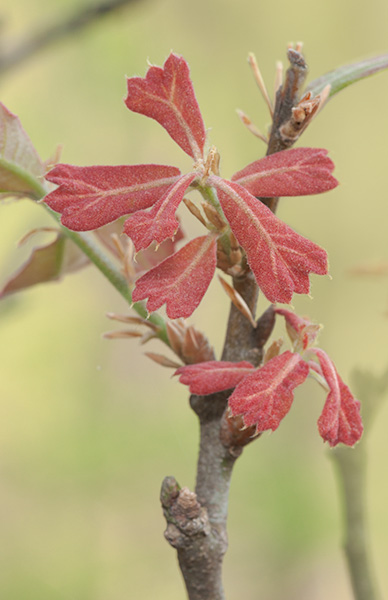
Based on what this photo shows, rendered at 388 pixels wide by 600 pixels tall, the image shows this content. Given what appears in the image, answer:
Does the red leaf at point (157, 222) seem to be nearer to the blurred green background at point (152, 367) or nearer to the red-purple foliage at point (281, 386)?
the red-purple foliage at point (281, 386)

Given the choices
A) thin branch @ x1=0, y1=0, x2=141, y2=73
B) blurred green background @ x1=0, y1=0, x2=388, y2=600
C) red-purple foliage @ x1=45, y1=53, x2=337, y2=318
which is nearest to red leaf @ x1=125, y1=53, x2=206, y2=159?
red-purple foliage @ x1=45, y1=53, x2=337, y2=318

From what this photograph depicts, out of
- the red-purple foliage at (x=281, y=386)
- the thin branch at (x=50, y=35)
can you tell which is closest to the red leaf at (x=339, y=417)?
the red-purple foliage at (x=281, y=386)

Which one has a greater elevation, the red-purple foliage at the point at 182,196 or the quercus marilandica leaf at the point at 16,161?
the quercus marilandica leaf at the point at 16,161

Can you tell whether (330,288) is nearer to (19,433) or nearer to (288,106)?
(19,433)

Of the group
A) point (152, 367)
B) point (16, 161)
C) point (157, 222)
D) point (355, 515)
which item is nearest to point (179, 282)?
point (157, 222)

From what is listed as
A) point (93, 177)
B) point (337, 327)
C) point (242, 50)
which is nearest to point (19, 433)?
point (337, 327)
